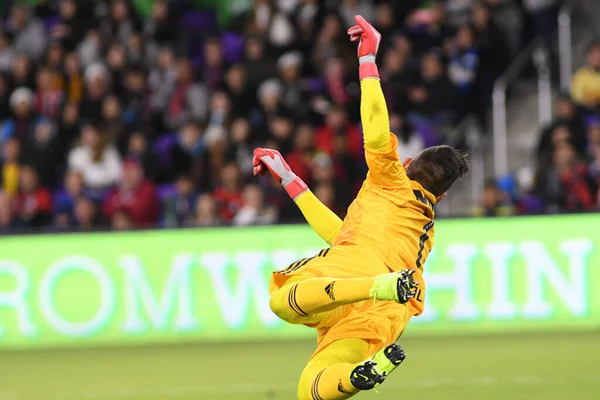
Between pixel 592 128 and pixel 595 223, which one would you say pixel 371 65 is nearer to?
pixel 595 223

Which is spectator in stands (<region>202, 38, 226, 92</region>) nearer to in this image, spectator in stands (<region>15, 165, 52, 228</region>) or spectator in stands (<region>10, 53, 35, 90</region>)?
spectator in stands (<region>10, 53, 35, 90</region>)

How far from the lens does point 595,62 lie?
49.9ft

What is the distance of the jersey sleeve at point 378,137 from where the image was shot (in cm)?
633

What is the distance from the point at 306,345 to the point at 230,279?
1.20m

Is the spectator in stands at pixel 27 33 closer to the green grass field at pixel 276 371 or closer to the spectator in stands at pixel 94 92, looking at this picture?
the spectator in stands at pixel 94 92

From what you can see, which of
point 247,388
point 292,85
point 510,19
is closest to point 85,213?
point 292,85

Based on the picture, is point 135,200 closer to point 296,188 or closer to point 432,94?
point 432,94

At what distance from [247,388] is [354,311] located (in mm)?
3151

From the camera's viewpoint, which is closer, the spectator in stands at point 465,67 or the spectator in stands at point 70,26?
the spectator in stands at point 465,67

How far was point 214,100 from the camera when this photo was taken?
629 inches

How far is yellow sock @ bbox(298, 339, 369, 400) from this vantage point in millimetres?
6219

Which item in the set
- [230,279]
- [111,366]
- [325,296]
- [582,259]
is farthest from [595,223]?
[325,296]

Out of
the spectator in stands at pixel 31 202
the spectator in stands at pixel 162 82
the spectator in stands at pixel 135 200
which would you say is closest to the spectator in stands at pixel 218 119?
the spectator in stands at pixel 162 82

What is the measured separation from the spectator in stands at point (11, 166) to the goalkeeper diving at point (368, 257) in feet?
31.7
